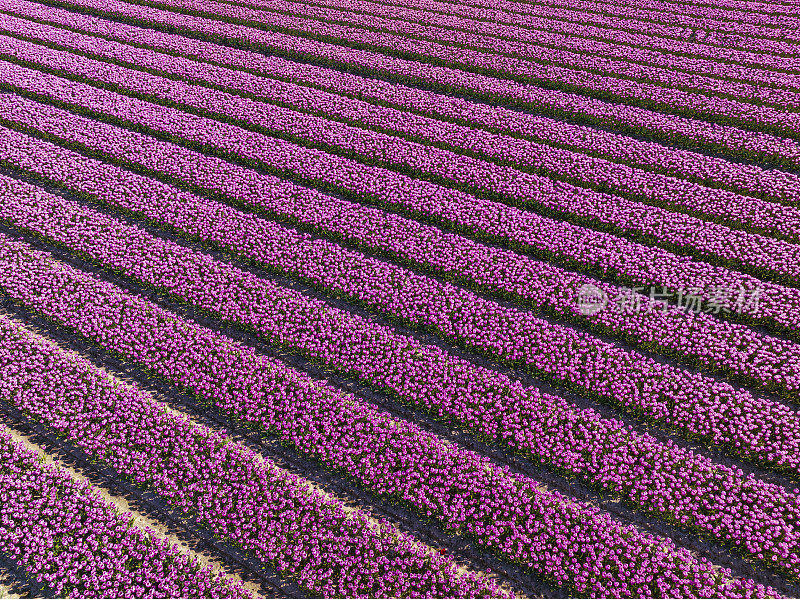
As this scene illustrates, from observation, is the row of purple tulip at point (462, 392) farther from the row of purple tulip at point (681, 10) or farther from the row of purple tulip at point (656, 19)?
the row of purple tulip at point (681, 10)

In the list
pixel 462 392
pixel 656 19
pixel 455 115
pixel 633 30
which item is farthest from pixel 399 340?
pixel 656 19

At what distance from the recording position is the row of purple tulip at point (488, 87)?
15.4 metres

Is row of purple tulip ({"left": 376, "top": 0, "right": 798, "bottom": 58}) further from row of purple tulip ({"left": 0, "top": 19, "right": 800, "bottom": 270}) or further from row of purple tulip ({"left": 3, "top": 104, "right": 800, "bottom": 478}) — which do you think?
row of purple tulip ({"left": 3, "top": 104, "right": 800, "bottom": 478})

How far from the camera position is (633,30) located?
25.5 m

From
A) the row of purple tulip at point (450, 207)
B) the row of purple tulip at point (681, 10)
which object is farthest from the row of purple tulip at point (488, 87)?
the row of purple tulip at point (681, 10)

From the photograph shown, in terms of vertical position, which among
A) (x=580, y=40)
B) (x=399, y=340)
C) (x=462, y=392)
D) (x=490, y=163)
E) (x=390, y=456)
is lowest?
(x=390, y=456)

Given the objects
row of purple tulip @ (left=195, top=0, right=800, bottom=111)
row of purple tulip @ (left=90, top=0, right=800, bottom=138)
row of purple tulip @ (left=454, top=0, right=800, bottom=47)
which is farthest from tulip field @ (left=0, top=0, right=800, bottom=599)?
row of purple tulip @ (left=454, top=0, right=800, bottom=47)

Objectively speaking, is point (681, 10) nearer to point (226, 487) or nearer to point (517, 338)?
point (517, 338)

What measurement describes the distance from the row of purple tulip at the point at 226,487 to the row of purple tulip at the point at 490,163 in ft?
33.0

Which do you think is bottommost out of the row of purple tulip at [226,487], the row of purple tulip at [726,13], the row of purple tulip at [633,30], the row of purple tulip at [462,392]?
the row of purple tulip at [226,487]

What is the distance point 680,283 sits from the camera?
10.6 metres

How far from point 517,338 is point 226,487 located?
6466mm

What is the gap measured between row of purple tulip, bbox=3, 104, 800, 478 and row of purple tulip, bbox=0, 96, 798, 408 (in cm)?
8

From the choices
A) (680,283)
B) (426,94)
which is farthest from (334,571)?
(426,94)
